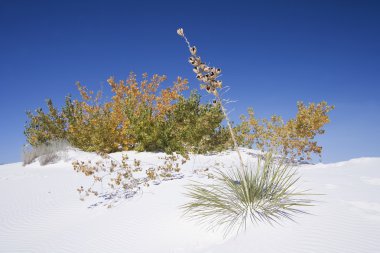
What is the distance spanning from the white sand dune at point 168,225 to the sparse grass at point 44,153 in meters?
4.63

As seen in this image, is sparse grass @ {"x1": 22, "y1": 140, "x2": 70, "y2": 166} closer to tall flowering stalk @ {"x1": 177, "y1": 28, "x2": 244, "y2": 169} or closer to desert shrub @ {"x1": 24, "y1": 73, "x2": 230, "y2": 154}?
desert shrub @ {"x1": 24, "y1": 73, "x2": 230, "y2": 154}

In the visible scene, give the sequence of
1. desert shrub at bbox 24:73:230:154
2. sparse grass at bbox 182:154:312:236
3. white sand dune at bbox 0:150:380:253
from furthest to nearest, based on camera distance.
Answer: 1. desert shrub at bbox 24:73:230:154
2. sparse grass at bbox 182:154:312:236
3. white sand dune at bbox 0:150:380:253

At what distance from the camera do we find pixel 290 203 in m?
4.32

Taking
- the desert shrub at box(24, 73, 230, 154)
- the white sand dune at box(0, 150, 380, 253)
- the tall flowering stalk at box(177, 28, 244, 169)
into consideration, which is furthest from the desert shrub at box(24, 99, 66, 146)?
the tall flowering stalk at box(177, 28, 244, 169)

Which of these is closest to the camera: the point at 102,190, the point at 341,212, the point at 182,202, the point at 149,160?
the point at 341,212

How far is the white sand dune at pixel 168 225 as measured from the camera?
3.33 m

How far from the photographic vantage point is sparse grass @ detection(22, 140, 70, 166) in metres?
12.9

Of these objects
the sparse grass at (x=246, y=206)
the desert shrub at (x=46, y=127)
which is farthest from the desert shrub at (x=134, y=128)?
the sparse grass at (x=246, y=206)

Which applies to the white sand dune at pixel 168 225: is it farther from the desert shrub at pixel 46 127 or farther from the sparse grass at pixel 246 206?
the desert shrub at pixel 46 127

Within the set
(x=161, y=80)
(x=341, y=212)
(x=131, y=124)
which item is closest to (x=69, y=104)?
(x=131, y=124)

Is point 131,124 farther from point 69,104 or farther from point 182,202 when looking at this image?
point 182,202

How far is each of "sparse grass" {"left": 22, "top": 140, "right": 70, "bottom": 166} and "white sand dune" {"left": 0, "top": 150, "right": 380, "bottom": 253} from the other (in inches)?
182

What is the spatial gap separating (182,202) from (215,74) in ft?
8.03

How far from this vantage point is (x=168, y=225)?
4520mm
